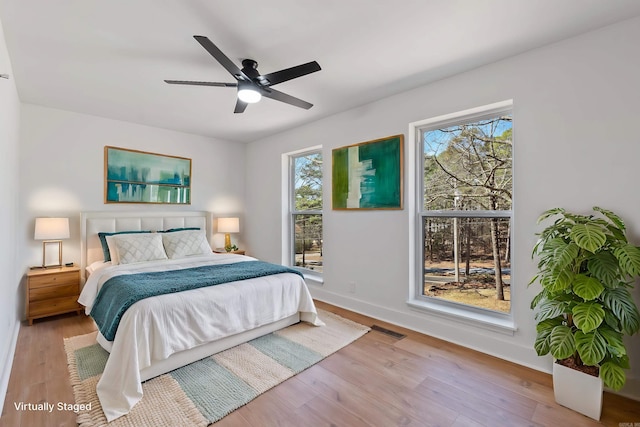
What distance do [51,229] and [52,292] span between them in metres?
0.70

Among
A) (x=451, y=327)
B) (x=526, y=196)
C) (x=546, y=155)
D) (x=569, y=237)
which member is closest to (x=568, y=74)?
(x=546, y=155)

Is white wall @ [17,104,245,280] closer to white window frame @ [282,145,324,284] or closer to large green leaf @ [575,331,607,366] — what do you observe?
white window frame @ [282,145,324,284]

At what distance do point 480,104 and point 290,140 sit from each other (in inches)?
105

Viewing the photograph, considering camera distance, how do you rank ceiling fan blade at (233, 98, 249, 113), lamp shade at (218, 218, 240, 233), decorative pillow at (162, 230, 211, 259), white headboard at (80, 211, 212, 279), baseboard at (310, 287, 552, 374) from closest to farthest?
baseboard at (310, 287, 552, 374)
ceiling fan blade at (233, 98, 249, 113)
white headboard at (80, 211, 212, 279)
decorative pillow at (162, 230, 211, 259)
lamp shade at (218, 218, 240, 233)

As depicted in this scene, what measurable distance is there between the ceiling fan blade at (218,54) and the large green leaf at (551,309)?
2.67 m

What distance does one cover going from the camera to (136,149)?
417 cm

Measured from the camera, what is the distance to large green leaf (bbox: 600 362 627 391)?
1637 mm

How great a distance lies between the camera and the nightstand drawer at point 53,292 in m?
3.13

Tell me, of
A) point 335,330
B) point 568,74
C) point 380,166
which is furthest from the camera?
point 380,166

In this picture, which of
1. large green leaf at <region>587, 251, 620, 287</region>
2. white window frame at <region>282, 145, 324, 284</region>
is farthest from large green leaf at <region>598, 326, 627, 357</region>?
white window frame at <region>282, 145, 324, 284</region>

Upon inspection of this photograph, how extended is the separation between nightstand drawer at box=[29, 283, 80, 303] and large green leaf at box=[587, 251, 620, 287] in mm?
4772

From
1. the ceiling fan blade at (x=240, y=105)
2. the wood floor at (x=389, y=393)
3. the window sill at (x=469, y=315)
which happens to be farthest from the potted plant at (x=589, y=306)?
the ceiling fan blade at (x=240, y=105)

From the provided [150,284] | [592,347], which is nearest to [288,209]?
[150,284]

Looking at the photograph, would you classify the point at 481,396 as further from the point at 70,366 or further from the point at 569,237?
the point at 70,366
